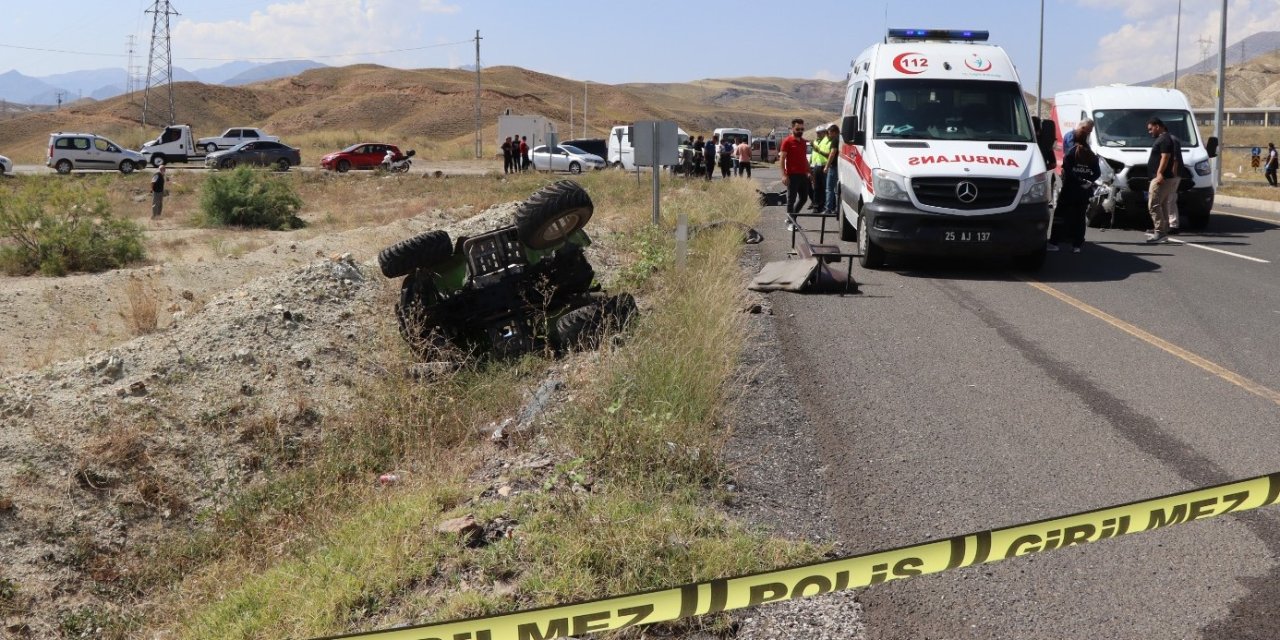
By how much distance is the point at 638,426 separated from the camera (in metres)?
5.95

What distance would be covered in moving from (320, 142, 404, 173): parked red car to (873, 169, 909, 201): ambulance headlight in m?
39.3

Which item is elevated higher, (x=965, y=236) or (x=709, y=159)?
(x=709, y=159)

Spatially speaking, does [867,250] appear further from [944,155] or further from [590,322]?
[590,322]

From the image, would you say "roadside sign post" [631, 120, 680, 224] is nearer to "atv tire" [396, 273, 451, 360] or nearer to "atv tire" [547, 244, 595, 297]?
"atv tire" [547, 244, 595, 297]

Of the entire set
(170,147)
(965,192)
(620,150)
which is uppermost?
(170,147)

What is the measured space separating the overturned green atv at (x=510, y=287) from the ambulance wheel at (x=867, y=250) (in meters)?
3.99

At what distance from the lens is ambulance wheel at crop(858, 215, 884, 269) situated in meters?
13.2

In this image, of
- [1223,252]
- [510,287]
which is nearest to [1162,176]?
[1223,252]

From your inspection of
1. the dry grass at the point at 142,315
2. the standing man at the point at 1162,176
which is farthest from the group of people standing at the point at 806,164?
the dry grass at the point at 142,315

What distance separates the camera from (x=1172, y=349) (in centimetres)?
877

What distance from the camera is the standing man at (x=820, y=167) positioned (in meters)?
20.2

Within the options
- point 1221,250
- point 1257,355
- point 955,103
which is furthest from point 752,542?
point 1221,250

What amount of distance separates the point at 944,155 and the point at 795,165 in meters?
6.72

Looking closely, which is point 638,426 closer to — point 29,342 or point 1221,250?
Answer: point 29,342
